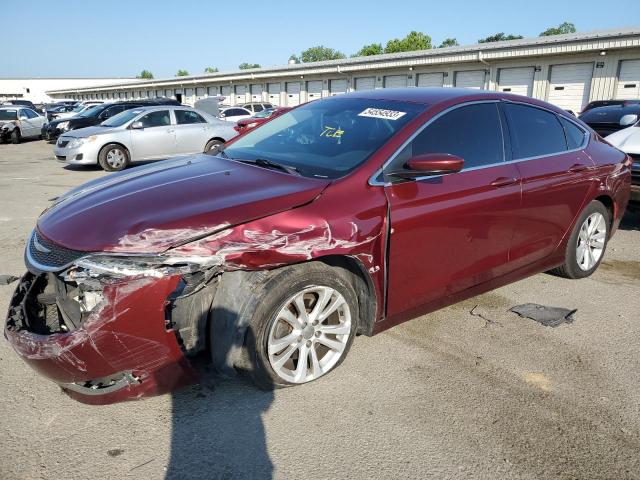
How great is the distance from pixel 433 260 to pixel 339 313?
0.75m

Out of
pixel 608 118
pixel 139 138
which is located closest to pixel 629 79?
pixel 608 118

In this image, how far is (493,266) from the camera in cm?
370

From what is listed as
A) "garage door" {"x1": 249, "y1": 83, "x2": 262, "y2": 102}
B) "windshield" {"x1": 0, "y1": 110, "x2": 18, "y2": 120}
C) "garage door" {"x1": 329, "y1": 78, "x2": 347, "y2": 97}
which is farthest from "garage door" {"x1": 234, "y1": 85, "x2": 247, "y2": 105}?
"windshield" {"x1": 0, "y1": 110, "x2": 18, "y2": 120}

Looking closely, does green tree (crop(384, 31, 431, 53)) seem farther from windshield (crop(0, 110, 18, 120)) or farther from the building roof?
windshield (crop(0, 110, 18, 120))

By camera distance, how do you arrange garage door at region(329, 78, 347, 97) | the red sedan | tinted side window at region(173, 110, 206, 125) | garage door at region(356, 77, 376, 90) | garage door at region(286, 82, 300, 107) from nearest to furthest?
the red sedan, tinted side window at region(173, 110, 206, 125), garage door at region(356, 77, 376, 90), garage door at region(329, 78, 347, 97), garage door at region(286, 82, 300, 107)

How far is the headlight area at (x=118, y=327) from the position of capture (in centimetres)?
234

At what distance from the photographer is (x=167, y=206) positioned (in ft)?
8.77

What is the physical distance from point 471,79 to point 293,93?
14.8 m

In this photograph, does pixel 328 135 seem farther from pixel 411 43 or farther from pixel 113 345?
pixel 411 43

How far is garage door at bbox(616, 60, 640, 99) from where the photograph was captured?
64.5 ft

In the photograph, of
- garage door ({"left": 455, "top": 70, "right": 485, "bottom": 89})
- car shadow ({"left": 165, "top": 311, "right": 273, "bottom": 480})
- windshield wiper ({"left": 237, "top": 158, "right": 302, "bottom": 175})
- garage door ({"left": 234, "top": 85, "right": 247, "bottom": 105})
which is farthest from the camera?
garage door ({"left": 234, "top": 85, "right": 247, "bottom": 105})

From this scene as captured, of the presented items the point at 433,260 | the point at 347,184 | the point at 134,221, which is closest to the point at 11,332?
the point at 134,221

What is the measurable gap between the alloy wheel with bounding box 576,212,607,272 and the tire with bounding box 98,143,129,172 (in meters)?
10.6

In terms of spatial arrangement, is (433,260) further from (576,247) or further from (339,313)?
(576,247)
